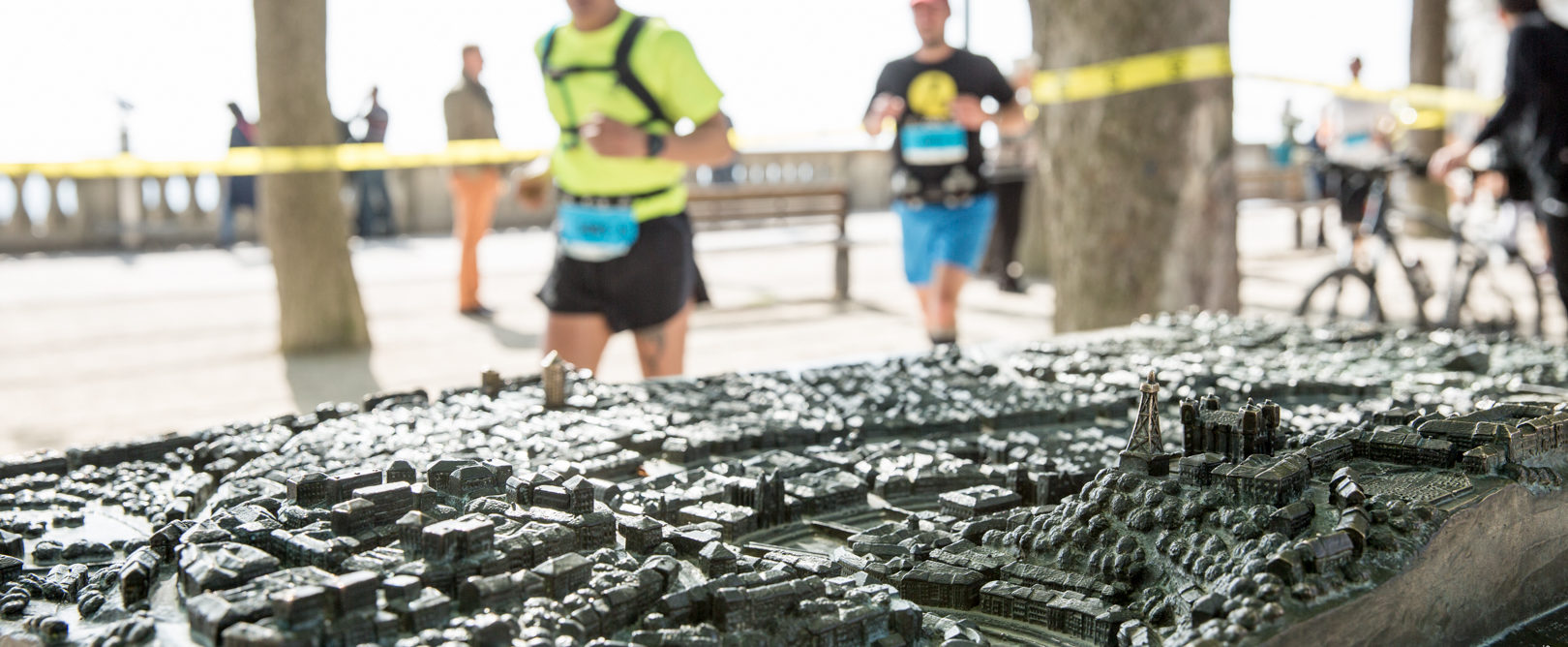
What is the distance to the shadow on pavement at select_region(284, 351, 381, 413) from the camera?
644 cm

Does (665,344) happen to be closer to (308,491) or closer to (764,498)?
(764,498)

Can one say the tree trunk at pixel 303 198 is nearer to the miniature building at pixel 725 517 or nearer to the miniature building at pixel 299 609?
the miniature building at pixel 725 517

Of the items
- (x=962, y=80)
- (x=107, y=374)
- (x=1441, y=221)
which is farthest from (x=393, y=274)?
(x=1441, y=221)

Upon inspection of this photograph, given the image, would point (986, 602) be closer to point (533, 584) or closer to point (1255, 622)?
point (1255, 622)

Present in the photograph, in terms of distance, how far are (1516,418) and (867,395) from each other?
5.03 feet

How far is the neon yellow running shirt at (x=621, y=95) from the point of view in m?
4.05

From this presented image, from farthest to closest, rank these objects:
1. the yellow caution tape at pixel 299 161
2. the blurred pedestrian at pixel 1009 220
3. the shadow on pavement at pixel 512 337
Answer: the blurred pedestrian at pixel 1009 220, the shadow on pavement at pixel 512 337, the yellow caution tape at pixel 299 161

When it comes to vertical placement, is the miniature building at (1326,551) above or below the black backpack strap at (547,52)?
below

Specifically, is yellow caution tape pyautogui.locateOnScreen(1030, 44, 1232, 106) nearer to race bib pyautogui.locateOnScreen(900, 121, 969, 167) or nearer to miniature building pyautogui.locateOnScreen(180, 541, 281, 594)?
race bib pyautogui.locateOnScreen(900, 121, 969, 167)

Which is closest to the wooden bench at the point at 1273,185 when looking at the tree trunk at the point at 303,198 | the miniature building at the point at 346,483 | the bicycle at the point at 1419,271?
the bicycle at the point at 1419,271

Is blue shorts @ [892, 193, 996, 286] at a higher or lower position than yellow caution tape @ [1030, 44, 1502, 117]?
lower

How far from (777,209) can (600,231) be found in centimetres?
674

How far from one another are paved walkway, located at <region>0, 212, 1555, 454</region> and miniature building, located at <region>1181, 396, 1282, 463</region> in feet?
6.35

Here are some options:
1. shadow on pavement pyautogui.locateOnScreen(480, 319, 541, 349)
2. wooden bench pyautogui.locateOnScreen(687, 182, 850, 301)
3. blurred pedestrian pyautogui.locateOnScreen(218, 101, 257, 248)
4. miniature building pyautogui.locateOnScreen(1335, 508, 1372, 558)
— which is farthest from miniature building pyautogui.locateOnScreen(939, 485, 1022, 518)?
blurred pedestrian pyautogui.locateOnScreen(218, 101, 257, 248)
